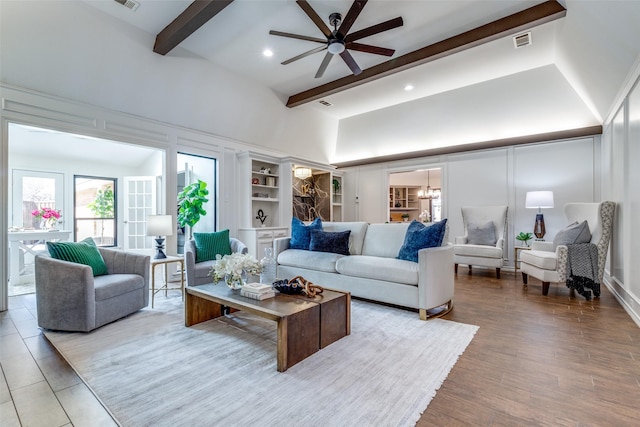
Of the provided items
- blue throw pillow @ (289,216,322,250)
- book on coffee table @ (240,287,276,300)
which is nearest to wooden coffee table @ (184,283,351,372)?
book on coffee table @ (240,287,276,300)

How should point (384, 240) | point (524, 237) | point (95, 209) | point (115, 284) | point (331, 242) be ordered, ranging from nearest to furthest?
point (115, 284) < point (384, 240) < point (331, 242) < point (524, 237) < point (95, 209)

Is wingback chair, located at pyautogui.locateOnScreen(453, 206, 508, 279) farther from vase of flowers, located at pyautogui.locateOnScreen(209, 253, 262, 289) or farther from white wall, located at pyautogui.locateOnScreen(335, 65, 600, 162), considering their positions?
→ vase of flowers, located at pyautogui.locateOnScreen(209, 253, 262, 289)

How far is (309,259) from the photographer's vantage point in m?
3.98

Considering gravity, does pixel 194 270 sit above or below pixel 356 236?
below

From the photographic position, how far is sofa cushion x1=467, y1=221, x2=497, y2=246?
209 inches

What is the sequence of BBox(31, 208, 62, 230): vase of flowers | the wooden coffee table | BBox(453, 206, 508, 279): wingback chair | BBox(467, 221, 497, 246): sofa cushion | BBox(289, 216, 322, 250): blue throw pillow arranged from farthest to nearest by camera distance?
BBox(31, 208, 62, 230): vase of flowers → BBox(467, 221, 497, 246): sofa cushion → BBox(453, 206, 508, 279): wingback chair → BBox(289, 216, 322, 250): blue throw pillow → the wooden coffee table

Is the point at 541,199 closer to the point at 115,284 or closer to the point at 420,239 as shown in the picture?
the point at 420,239

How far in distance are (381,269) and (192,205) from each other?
11.8ft

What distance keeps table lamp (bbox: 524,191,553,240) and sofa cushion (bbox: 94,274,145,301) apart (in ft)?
18.8

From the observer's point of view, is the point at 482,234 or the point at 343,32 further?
the point at 482,234

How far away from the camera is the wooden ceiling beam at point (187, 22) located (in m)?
3.09

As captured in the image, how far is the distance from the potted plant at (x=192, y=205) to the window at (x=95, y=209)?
2.73 m

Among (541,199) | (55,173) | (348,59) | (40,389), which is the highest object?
(348,59)

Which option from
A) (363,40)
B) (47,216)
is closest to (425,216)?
(363,40)
